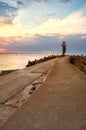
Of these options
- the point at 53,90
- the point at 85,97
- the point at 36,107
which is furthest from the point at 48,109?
the point at 53,90

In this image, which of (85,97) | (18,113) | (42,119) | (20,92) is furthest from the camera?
(20,92)

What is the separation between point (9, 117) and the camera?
4992mm

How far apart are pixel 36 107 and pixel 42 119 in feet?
2.94

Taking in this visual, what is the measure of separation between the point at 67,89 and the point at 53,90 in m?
0.54

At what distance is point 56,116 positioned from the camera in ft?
16.3

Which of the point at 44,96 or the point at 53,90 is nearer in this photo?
the point at 44,96

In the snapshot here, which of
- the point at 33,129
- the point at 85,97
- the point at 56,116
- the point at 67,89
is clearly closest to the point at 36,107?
the point at 56,116

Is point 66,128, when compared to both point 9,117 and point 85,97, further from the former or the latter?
point 85,97

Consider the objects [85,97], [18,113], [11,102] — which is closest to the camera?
[18,113]

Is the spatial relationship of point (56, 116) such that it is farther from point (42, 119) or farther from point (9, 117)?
point (9, 117)

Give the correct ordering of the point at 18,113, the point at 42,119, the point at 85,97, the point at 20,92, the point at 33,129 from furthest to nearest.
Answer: the point at 20,92 < the point at 85,97 < the point at 18,113 < the point at 42,119 < the point at 33,129

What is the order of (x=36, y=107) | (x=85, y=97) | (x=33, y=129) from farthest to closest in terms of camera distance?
(x=85, y=97), (x=36, y=107), (x=33, y=129)

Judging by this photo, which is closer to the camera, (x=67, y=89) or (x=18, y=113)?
(x=18, y=113)

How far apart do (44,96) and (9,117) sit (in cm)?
206
